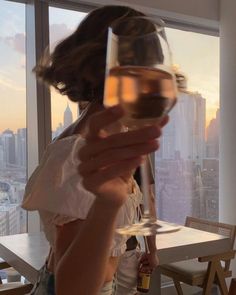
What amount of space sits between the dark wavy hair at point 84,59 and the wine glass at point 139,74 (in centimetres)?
24

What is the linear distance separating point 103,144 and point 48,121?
2290 millimetres

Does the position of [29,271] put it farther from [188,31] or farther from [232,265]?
[188,31]

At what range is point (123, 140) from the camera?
0.45m

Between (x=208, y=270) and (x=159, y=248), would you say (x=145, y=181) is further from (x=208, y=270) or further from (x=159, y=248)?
(x=208, y=270)

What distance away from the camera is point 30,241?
2.13m

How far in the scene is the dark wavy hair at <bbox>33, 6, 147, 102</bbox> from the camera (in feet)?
2.47

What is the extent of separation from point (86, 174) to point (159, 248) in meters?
1.41

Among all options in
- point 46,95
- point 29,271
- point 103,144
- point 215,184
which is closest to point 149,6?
point 46,95

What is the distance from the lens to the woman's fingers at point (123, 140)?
0.44 metres

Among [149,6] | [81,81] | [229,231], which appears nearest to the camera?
[81,81]

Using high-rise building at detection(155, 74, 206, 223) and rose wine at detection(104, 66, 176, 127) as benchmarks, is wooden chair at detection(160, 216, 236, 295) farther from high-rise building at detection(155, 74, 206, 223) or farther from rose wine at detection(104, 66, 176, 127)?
rose wine at detection(104, 66, 176, 127)

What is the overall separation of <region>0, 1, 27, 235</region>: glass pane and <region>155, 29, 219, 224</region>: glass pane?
1.02 m

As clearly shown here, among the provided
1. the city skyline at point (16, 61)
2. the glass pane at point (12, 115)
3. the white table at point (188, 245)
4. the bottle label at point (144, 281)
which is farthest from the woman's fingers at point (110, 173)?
the glass pane at point (12, 115)

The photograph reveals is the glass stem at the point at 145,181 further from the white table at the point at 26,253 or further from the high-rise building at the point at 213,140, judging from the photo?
the high-rise building at the point at 213,140
